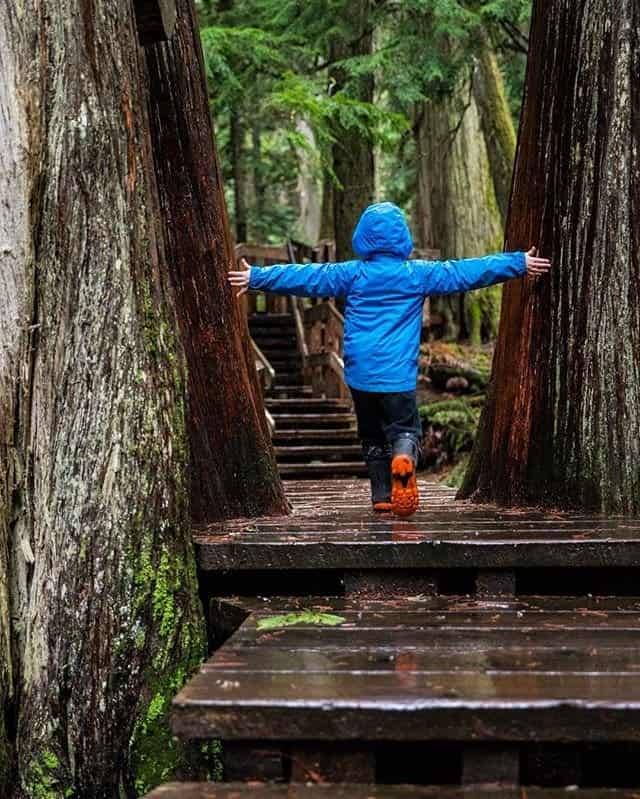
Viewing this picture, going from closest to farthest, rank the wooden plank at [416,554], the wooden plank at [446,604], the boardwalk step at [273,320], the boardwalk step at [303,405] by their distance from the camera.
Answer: the wooden plank at [446,604] < the wooden plank at [416,554] < the boardwalk step at [303,405] < the boardwalk step at [273,320]

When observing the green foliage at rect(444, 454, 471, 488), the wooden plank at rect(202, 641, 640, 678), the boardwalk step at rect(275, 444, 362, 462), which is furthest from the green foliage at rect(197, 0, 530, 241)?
the wooden plank at rect(202, 641, 640, 678)

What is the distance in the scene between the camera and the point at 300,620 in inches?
146

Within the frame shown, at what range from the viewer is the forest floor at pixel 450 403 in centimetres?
1394

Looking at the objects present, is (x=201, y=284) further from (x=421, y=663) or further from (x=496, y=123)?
(x=496, y=123)

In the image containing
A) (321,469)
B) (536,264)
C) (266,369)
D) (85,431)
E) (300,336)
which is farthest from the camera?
(300,336)

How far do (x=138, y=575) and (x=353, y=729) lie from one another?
4.70 ft

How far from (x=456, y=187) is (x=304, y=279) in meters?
13.4

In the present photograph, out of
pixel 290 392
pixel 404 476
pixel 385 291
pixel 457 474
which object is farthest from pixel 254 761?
pixel 290 392

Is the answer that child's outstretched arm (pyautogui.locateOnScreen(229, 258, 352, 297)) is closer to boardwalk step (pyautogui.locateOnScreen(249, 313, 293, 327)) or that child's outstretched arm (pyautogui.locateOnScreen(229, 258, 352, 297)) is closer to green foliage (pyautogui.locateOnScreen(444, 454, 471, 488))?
green foliage (pyautogui.locateOnScreen(444, 454, 471, 488))

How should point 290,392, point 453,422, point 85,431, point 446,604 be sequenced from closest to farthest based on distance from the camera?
point 85,431 < point 446,604 < point 453,422 < point 290,392

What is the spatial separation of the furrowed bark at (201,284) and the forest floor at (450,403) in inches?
306

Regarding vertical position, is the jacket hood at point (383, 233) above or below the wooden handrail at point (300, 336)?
above

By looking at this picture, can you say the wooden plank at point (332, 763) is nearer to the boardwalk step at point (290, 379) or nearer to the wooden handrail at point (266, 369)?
the wooden handrail at point (266, 369)

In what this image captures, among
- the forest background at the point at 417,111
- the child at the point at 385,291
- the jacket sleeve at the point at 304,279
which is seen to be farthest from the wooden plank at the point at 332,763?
the forest background at the point at 417,111
